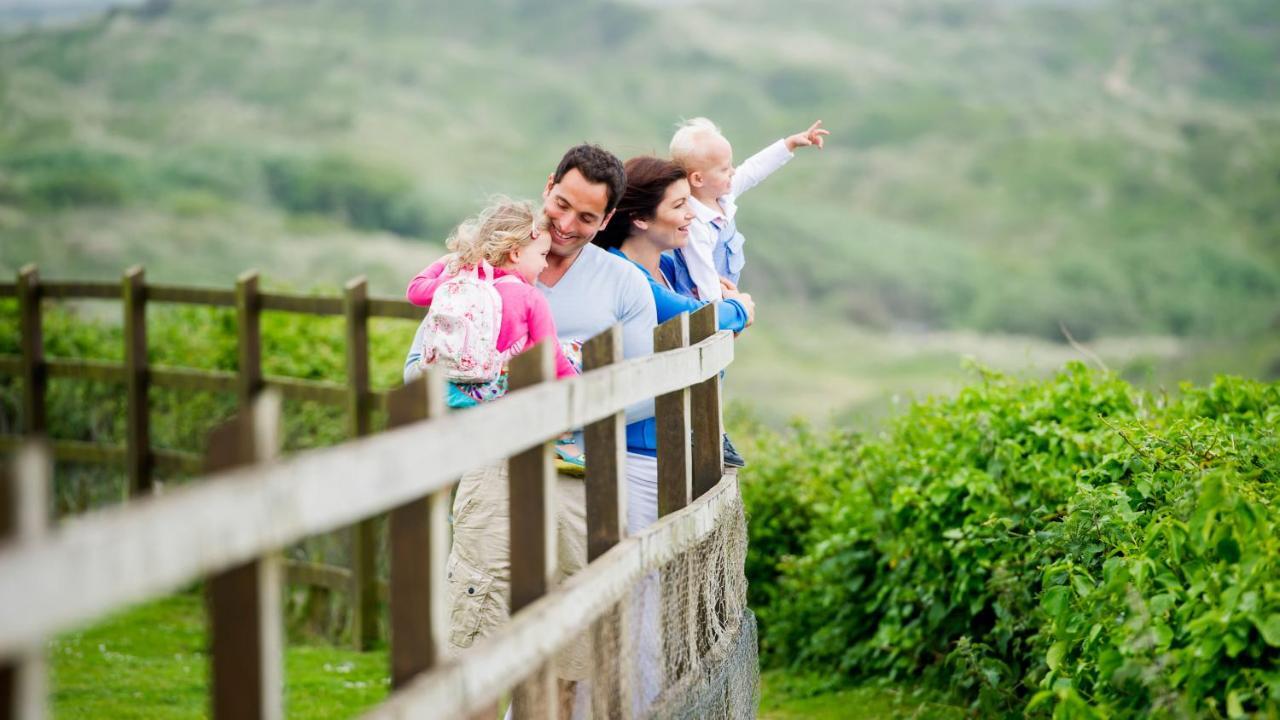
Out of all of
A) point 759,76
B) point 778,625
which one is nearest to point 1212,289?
point 759,76

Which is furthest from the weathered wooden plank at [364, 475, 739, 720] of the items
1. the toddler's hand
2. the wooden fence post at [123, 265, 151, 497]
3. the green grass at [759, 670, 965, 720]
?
the wooden fence post at [123, 265, 151, 497]

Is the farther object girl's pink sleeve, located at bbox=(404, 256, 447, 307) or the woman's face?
the woman's face

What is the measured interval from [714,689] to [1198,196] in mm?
44026

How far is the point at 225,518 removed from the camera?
170 centimetres

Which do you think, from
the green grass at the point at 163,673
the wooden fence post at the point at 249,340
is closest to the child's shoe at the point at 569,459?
the green grass at the point at 163,673

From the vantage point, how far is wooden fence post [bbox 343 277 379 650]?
7660 millimetres

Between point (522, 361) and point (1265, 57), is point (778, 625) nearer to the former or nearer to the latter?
point (522, 361)

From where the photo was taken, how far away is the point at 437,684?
7.27ft

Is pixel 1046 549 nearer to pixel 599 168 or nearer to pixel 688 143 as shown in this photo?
pixel 688 143

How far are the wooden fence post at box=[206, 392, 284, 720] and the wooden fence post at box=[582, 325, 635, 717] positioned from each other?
132 centimetres

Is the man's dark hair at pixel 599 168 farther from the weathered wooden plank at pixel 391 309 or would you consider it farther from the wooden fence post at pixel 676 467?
the weathered wooden plank at pixel 391 309

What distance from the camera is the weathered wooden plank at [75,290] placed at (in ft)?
32.3

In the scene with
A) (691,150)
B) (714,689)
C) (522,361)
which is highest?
(691,150)

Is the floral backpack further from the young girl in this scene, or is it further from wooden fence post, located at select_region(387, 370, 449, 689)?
wooden fence post, located at select_region(387, 370, 449, 689)
